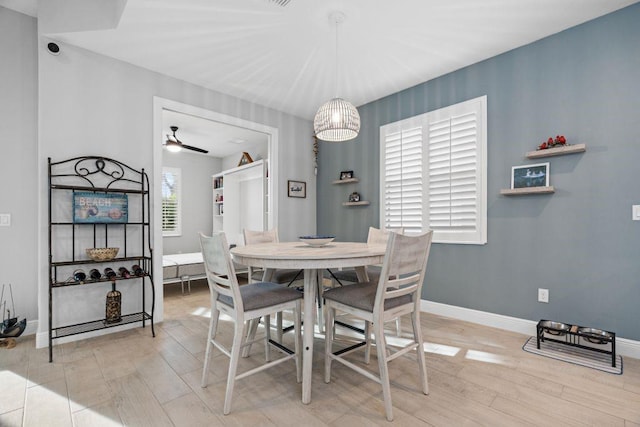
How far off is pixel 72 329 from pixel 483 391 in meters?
3.33

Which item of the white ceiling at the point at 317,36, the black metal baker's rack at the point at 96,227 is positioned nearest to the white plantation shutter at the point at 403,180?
the white ceiling at the point at 317,36

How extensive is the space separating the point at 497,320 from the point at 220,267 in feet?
8.74

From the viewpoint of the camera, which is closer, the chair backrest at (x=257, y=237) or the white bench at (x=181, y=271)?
the chair backrest at (x=257, y=237)

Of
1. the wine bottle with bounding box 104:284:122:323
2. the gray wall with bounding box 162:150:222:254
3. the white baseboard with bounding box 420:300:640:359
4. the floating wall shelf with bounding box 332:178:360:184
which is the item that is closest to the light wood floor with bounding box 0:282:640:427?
the white baseboard with bounding box 420:300:640:359

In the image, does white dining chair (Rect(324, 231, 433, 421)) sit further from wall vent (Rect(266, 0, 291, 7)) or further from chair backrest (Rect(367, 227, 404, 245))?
wall vent (Rect(266, 0, 291, 7))

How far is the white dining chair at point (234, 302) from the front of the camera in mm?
1665

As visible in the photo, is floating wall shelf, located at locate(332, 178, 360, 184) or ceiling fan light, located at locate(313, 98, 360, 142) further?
floating wall shelf, located at locate(332, 178, 360, 184)

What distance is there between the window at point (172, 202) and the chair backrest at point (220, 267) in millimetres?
5377

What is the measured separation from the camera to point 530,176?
2732mm

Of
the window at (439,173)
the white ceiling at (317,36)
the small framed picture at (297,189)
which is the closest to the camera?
the white ceiling at (317,36)

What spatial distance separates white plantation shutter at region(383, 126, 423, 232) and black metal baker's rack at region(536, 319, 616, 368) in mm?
1470

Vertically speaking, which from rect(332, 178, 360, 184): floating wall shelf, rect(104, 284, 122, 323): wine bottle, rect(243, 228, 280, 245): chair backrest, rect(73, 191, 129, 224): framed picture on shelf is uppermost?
rect(332, 178, 360, 184): floating wall shelf

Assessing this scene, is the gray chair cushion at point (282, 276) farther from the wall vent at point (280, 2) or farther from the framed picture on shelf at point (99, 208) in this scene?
the wall vent at point (280, 2)

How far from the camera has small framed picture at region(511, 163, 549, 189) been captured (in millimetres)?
2660
